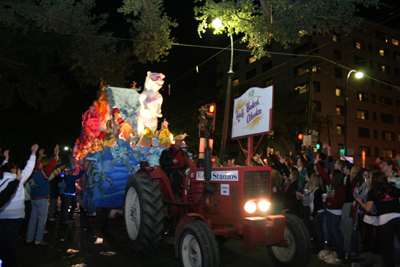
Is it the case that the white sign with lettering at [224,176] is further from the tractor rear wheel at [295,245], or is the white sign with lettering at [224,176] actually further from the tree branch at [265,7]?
the tree branch at [265,7]

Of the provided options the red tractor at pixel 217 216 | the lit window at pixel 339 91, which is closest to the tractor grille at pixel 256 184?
the red tractor at pixel 217 216

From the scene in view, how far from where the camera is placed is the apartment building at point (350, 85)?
33.8 metres

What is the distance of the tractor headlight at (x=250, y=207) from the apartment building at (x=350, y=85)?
1008 inches

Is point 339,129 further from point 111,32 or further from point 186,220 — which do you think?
point 186,220

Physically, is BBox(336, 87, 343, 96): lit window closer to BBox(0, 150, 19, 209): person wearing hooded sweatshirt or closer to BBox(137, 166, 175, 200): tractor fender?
BBox(137, 166, 175, 200): tractor fender

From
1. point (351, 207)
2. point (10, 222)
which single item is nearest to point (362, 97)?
point (351, 207)

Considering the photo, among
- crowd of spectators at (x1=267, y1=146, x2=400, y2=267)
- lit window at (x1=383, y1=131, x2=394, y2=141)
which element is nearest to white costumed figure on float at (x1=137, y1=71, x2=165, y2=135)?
crowd of spectators at (x1=267, y1=146, x2=400, y2=267)

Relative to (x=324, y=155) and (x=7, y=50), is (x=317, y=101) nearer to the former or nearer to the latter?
(x=324, y=155)

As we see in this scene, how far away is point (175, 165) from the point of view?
229 inches

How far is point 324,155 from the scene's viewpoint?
7441mm

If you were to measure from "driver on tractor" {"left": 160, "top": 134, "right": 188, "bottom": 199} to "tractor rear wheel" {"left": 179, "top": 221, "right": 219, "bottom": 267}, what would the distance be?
160 cm

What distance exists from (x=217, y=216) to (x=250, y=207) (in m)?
0.64

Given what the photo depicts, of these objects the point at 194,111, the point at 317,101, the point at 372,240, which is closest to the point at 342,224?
the point at 372,240

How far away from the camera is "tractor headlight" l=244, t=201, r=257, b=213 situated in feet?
14.4
